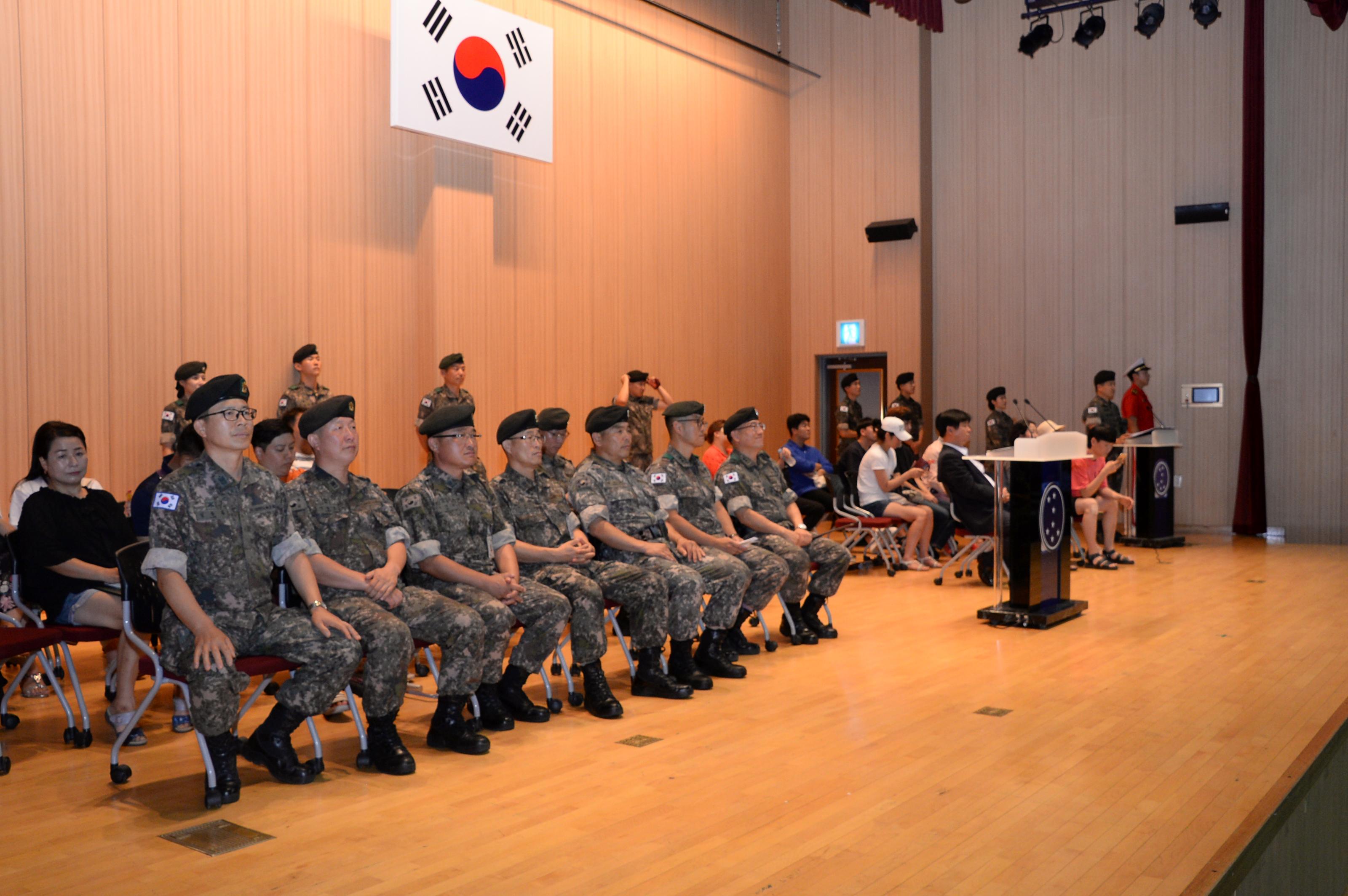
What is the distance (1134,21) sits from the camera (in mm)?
11969

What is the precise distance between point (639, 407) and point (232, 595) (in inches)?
289

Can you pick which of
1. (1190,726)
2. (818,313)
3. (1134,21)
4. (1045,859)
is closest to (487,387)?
(818,313)

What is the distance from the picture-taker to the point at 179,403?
7.18 meters

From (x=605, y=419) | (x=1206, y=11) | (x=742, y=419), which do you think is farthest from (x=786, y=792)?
(x=1206, y=11)

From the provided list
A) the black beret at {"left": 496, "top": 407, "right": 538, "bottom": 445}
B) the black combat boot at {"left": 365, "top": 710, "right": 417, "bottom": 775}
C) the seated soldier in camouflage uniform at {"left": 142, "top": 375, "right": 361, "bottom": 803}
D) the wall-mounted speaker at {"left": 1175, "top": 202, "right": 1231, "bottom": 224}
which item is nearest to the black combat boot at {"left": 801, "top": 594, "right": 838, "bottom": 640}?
the black beret at {"left": 496, "top": 407, "right": 538, "bottom": 445}

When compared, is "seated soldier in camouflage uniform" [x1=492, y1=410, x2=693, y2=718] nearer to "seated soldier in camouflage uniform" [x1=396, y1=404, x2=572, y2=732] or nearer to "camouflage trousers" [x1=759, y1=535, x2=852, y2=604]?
"seated soldier in camouflage uniform" [x1=396, y1=404, x2=572, y2=732]

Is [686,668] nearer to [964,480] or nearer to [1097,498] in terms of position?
[964,480]

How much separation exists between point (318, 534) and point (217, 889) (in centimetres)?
154

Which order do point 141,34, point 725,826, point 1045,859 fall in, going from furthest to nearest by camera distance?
point 141,34 < point 725,826 < point 1045,859

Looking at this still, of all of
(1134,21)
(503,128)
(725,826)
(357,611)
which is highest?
(1134,21)

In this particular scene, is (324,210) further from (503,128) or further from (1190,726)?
(1190,726)

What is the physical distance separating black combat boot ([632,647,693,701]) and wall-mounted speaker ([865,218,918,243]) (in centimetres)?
897

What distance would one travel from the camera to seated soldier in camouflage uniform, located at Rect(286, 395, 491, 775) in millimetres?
4012

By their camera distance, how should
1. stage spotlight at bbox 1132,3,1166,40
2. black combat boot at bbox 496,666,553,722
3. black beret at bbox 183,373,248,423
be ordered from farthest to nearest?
stage spotlight at bbox 1132,3,1166,40 < black combat boot at bbox 496,666,553,722 < black beret at bbox 183,373,248,423
